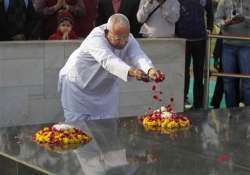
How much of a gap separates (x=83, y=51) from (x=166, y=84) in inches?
122

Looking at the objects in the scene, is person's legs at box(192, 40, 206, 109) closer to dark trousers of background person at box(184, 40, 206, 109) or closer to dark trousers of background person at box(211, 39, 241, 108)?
dark trousers of background person at box(184, 40, 206, 109)

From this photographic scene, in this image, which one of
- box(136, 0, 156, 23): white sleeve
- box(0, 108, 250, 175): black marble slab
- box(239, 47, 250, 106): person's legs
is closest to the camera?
box(0, 108, 250, 175): black marble slab

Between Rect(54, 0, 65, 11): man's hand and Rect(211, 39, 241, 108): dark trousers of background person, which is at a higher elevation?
Rect(54, 0, 65, 11): man's hand

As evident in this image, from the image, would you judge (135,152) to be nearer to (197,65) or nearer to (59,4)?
(59,4)

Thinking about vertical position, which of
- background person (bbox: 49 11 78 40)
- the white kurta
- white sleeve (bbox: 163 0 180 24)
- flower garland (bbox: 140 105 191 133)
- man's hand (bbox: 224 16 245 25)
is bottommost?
flower garland (bbox: 140 105 191 133)

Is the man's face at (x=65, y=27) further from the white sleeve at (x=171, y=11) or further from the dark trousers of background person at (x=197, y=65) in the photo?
the dark trousers of background person at (x=197, y=65)

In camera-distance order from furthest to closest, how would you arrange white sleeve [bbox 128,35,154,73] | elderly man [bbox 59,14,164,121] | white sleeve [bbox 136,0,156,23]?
white sleeve [bbox 136,0,156,23], white sleeve [bbox 128,35,154,73], elderly man [bbox 59,14,164,121]

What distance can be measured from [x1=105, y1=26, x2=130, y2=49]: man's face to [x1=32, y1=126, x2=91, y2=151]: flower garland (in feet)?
3.60

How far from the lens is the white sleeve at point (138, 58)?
23.3ft

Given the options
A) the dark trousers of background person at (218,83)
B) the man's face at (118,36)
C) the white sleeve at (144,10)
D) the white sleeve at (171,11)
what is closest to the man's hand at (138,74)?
the man's face at (118,36)

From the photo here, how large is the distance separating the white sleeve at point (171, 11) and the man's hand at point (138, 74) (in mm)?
3686

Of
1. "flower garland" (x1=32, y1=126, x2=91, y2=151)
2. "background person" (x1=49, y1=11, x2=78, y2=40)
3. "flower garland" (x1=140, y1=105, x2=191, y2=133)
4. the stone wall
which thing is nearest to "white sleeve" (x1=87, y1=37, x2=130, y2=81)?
"flower garland" (x1=140, y1=105, x2=191, y2=133)

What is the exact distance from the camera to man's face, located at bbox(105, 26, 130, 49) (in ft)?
22.9

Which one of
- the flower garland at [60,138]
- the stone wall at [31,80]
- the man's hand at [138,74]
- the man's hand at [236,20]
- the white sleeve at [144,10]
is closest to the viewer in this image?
the flower garland at [60,138]
